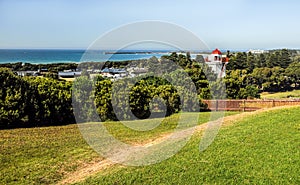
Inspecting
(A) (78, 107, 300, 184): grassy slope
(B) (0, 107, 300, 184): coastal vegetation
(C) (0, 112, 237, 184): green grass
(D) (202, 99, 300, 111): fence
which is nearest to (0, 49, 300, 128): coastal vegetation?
(C) (0, 112, 237, 184): green grass

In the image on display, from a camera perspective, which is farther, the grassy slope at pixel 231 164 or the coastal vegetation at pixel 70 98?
the coastal vegetation at pixel 70 98

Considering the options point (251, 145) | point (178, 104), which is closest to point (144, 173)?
point (251, 145)

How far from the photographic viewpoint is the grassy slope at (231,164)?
668cm

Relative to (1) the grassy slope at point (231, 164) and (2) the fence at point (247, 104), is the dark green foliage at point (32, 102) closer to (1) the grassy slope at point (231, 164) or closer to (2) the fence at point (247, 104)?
(1) the grassy slope at point (231, 164)

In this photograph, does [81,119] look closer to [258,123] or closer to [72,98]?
[72,98]

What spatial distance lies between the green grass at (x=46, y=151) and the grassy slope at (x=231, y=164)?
125 cm

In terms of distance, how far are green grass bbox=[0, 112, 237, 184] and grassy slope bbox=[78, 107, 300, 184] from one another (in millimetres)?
1252

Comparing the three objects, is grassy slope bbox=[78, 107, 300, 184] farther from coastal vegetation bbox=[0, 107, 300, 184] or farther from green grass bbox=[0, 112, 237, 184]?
green grass bbox=[0, 112, 237, 184]

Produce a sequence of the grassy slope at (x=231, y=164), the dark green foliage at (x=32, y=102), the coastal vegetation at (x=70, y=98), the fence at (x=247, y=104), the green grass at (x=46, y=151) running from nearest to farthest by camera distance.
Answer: the grassy slope at (x=231, y=164), the green grass at (x=46, y=151), the dark green foliage at (x=32, y=102), the coastal vegetation at (x=70, y=98), the fence at (x=247, y=104)

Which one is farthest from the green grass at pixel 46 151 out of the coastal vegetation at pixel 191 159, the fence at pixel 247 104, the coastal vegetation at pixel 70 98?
the fence at pixel 247 104

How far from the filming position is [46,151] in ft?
30.3

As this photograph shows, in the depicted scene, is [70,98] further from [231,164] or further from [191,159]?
[231,164]

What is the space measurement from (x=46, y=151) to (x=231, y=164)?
5.05 metres

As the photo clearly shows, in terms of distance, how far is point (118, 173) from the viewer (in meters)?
7.18
